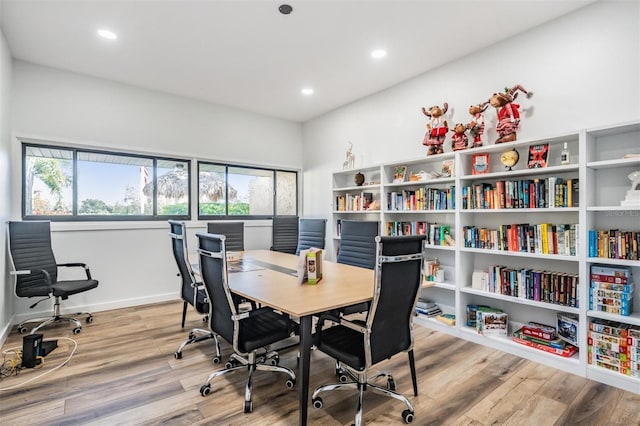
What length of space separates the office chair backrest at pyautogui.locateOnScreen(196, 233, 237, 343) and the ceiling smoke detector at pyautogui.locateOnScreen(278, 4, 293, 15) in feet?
6.55

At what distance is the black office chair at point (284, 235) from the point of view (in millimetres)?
4852

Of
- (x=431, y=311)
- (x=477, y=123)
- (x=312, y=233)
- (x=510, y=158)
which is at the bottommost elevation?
(x=431, y=311)

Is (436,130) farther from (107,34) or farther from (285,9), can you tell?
(107,34)

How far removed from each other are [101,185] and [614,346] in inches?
218

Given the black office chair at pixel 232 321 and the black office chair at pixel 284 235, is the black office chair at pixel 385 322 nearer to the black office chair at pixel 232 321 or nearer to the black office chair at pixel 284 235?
the black office chair at pixel 232 321

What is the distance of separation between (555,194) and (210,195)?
4403mm

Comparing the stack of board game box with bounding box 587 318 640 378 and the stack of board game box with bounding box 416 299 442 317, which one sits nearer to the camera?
the stack of board game box with bounding box 587 318 640 378

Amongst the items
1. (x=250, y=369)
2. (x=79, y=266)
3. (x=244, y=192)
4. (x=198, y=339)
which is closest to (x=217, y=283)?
(x=250, y=369)

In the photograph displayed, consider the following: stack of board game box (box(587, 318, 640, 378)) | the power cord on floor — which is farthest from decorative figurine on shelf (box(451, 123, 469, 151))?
the power cord on floor

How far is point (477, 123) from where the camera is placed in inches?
128

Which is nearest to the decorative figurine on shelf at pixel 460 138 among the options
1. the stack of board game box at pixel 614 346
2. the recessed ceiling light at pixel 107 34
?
the stack of board game box at pixel 614 346

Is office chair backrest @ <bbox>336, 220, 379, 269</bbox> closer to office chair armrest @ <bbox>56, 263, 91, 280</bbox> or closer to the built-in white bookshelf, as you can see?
the built-in white bookshelf

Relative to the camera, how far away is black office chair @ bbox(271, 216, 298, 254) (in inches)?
191

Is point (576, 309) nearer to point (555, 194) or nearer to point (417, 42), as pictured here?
point (555, 194)
